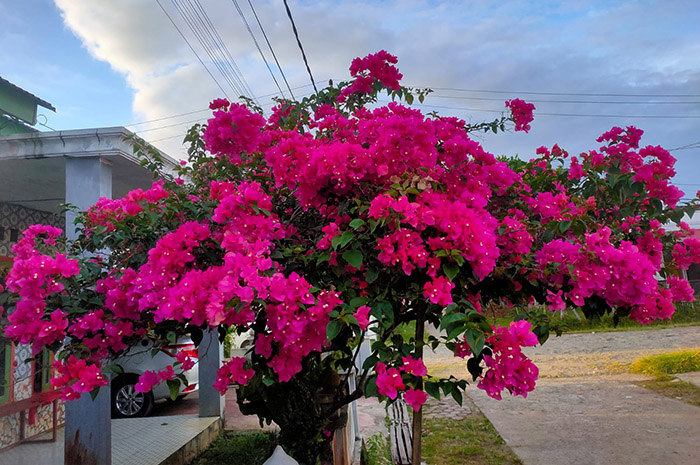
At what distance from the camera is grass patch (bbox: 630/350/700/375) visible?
840 centimetres

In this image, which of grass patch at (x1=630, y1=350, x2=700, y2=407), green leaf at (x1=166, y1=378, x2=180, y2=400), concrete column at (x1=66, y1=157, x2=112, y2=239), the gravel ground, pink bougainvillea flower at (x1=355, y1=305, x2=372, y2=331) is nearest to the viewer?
pink bougainvillea flower at (x1=355, y1=305, x2=372, y2=331)

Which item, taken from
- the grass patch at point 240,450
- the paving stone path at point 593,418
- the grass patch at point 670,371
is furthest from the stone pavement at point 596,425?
the grass patch at point 240,450

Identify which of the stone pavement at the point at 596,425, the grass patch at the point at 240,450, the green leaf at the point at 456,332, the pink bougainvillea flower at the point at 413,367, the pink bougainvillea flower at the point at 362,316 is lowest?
the stone pavement at the point at 596,425

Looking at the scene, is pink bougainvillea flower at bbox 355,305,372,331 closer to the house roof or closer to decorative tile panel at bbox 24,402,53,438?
decorative tile panel at bbox 24,402,53,438

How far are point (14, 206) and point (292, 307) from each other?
480 cm

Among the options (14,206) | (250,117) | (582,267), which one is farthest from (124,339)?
(14,206)

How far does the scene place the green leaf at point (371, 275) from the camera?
157 centimetres

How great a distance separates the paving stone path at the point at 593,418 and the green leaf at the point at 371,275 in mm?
3715

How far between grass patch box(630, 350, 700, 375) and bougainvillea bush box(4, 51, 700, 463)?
7.49 meters

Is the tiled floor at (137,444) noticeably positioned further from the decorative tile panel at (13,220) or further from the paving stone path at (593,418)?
the paving stone path at (593,418)

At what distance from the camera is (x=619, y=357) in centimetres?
1014

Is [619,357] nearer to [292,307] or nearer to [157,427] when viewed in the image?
[157,427]

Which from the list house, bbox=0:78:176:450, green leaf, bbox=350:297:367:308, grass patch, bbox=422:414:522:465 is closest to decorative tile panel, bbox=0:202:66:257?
→ house, bbox=0:78:176:450

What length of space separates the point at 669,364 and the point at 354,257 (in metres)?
9.05
